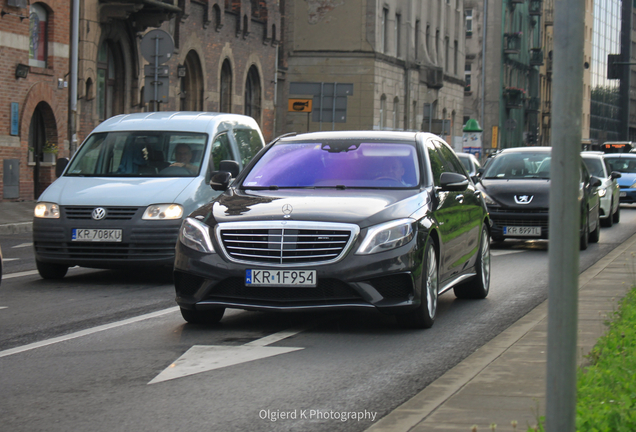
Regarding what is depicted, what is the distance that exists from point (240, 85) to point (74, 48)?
1291 centimetres

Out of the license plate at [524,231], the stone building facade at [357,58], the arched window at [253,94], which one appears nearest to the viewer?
the license plate at [524,231]

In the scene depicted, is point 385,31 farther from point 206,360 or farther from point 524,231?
point 206,360

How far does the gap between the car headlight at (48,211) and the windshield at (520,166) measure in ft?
29.8

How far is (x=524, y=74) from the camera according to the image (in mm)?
89500

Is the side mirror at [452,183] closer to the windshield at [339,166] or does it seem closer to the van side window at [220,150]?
the windshield at [339,166]

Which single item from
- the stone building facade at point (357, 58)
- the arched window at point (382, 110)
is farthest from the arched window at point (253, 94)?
the arched window at point (382, 110)

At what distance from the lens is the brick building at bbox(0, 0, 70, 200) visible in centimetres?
2622

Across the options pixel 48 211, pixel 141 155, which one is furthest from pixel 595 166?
pixel 48 211

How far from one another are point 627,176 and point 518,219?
54.5 feet

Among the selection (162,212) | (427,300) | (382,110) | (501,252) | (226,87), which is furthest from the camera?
(382,110)

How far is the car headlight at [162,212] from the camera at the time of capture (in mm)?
11227

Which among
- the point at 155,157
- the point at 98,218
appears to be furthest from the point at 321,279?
the point at 155,157

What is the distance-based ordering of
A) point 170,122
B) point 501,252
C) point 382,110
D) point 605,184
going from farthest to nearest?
point 382,110
point 605,184
point 501,252
point 170,122

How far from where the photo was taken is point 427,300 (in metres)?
8.30
